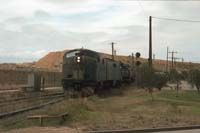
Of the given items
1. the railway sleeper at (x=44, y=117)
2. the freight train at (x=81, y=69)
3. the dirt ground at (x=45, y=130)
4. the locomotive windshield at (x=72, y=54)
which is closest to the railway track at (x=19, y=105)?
the freight train at (x=81, y=69)

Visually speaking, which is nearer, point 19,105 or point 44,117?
point 44,117

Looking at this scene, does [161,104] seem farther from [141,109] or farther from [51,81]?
[51,81]

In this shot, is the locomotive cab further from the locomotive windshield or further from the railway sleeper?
the railway sleeper

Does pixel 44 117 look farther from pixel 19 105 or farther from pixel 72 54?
pixel 72 54

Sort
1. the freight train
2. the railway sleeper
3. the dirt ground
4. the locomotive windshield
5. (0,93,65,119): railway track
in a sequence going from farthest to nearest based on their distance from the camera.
Answer: the locomotive windshield → the freight train → (0,93,65,119): railway track → the railway sleeper → the dirt ground

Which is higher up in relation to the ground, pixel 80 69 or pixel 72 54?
pixel 72 54

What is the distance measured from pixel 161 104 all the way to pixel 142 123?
758 centimetres

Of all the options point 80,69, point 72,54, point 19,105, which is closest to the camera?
point 19,105

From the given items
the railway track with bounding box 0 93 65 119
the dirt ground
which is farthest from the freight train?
the dirt ground

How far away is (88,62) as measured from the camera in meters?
32.4

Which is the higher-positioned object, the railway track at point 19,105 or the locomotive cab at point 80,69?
the locomotive cab at point 80,69

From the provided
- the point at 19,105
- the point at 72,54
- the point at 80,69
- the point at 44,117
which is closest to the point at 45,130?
the point at 44,117

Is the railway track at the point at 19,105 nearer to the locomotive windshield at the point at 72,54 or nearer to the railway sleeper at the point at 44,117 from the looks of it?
the railway sleeper at the point at 44,117

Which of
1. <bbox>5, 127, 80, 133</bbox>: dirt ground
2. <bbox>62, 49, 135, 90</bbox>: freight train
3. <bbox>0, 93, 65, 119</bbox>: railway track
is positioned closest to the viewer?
<bbox>5, 127, 80, 133</bbox>: dirt ground
